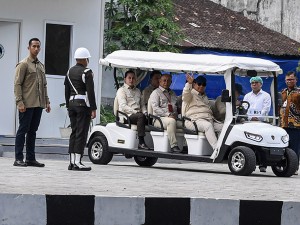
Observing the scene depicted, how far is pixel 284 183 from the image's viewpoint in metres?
19.0

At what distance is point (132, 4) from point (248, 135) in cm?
1419

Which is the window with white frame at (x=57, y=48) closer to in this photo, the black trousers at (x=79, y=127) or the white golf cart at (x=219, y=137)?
the white golf cart at (x=219, y=137)

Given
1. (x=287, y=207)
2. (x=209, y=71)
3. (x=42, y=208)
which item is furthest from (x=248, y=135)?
(x=42, y=208)

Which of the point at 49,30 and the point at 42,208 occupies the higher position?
the point at 49,30

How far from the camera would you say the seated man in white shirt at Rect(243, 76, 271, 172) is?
70.9ft

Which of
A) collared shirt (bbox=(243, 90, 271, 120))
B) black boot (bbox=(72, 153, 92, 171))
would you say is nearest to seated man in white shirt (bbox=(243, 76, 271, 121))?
collared shirt (bbox=(243, 90, 271, 120))

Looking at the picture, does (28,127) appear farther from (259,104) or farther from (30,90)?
(259,104)

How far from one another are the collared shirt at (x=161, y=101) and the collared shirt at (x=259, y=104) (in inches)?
49.0

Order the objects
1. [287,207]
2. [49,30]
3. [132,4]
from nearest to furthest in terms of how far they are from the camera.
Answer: [287,207] < [49,30] < [132,4]

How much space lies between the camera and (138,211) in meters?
13.4

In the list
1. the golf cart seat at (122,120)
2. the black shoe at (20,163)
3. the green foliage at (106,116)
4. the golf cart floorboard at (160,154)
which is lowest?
the black shoe at (20,163)

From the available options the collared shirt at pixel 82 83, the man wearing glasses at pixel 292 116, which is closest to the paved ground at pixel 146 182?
the man wearing glasses at pixel 292 116

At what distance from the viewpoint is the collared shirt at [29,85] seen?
19.5 metres

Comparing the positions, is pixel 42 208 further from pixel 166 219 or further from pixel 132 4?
pixel 132 4
